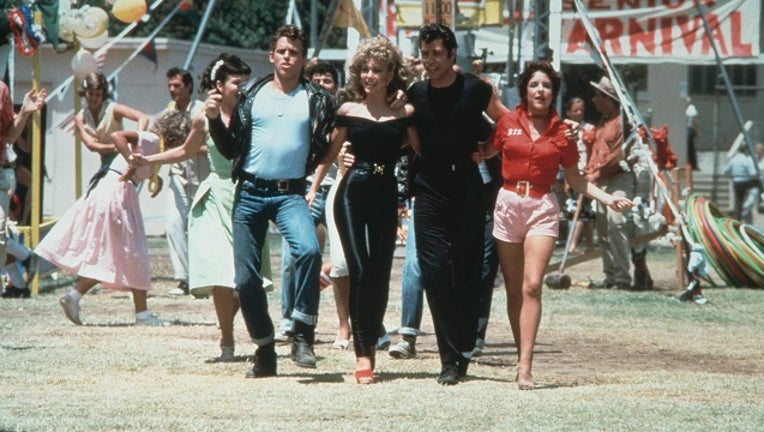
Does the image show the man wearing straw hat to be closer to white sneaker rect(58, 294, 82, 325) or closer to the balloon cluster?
the balloon cluster

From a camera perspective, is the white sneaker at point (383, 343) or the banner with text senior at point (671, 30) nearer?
the white sneaker at point (383, 343)

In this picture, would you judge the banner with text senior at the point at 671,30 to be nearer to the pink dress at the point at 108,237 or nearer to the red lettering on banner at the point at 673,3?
the red lettering on banner at the point at 673,3

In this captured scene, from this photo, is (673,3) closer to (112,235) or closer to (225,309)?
(112,235)

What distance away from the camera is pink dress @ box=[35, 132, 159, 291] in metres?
13.1

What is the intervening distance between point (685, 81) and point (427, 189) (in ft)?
86.1

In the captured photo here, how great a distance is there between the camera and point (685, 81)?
1382 inches

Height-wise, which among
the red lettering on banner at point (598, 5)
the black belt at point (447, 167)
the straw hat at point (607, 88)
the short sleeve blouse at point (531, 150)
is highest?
the red lettering on banner at point (598, 5)

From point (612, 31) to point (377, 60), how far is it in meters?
16.5

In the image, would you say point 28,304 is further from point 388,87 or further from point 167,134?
point 388,87

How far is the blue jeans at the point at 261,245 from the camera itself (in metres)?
9.50

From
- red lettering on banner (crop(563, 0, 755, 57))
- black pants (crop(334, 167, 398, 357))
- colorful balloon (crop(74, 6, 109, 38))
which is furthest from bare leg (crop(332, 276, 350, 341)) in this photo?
red lettering on banner (crop(563, 0, 755, 57))

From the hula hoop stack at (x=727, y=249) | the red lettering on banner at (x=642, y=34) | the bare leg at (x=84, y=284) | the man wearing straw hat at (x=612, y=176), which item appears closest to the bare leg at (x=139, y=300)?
the bare leg at (x=84, y=284)

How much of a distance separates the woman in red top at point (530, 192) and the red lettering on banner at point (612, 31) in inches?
642

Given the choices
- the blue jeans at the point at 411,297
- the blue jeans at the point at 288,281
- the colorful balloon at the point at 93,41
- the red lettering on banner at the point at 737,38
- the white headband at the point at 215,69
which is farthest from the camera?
the red lettering on banner at the point at 737,38
